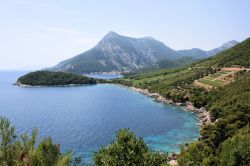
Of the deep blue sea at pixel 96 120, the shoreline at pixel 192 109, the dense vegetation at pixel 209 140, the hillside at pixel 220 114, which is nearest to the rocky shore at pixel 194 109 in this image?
the shoreline at pixel 192 109

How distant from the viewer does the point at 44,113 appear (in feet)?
461

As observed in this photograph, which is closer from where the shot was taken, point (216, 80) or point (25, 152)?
point (25, 152)

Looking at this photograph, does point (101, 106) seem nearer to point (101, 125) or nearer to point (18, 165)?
point (101, 125)

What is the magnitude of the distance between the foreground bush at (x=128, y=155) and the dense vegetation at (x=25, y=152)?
10242 mm

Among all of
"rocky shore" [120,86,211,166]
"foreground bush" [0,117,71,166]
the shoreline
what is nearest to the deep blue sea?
the shoreline

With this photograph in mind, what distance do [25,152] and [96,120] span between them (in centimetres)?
10268

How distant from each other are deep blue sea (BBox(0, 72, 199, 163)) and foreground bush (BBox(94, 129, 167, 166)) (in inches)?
1473

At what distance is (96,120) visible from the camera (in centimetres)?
12381

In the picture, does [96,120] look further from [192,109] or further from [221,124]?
[221,124]

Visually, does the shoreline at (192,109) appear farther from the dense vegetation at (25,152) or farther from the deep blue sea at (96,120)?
the dense vegetation at (25,152)

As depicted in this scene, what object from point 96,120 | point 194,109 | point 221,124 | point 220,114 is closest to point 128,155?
point 221,124

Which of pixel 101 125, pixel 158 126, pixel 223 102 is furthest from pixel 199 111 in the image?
pixel 101 125

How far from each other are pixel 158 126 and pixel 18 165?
95.9m

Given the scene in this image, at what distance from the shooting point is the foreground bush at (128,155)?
3140 cm
